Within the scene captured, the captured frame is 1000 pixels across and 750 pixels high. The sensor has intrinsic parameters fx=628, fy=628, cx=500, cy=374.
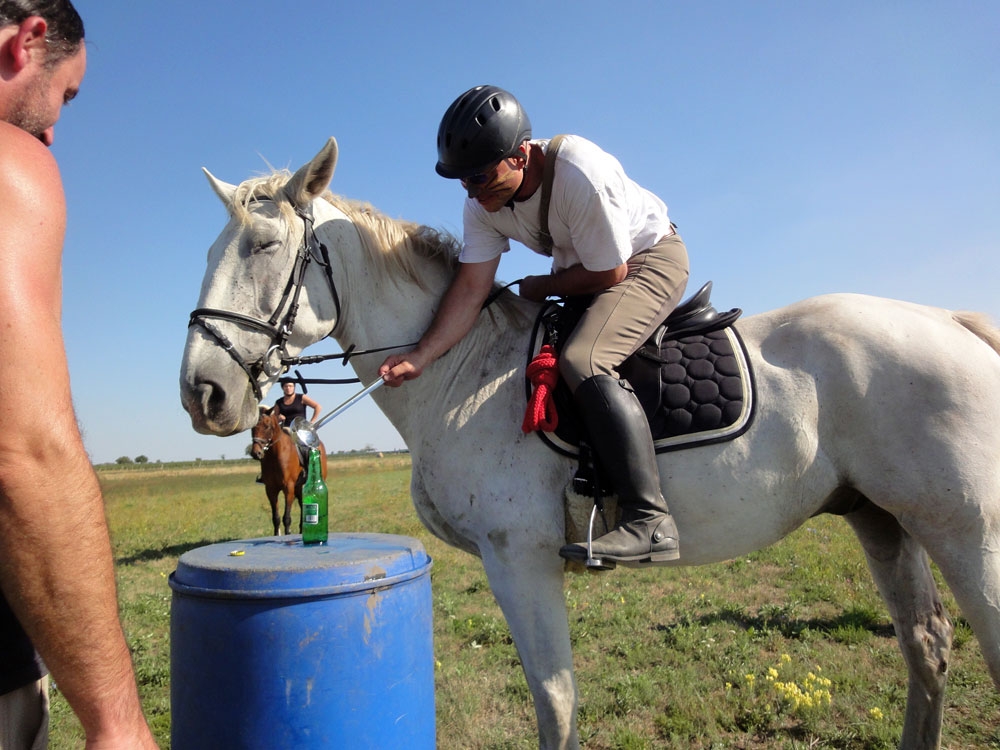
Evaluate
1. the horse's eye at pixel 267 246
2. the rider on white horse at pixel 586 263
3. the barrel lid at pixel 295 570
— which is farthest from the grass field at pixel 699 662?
the horse's eye at pixel 267 246

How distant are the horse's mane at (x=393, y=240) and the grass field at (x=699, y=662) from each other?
2721 millimetres

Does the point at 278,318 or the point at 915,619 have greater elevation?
the point at 278,318

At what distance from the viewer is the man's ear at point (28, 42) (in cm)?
130

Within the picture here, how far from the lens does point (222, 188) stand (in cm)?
290

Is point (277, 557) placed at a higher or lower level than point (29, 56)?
lower

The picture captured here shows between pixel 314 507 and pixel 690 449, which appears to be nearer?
pixel 314 507

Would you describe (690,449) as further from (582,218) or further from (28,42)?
(28,42)

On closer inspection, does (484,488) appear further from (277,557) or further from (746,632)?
(746,632)

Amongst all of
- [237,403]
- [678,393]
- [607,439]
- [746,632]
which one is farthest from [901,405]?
[746,632]

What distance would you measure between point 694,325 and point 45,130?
2463 mm

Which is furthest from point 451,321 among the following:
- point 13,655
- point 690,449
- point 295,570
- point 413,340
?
point 13,655

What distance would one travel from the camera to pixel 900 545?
3.11m

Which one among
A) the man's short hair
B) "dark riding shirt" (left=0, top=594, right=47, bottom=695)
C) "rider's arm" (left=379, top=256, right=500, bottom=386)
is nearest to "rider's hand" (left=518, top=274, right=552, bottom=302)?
"rider's arm" (left=379, top=256, right=500, bottom=386)

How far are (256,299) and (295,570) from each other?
1346 millimetres
